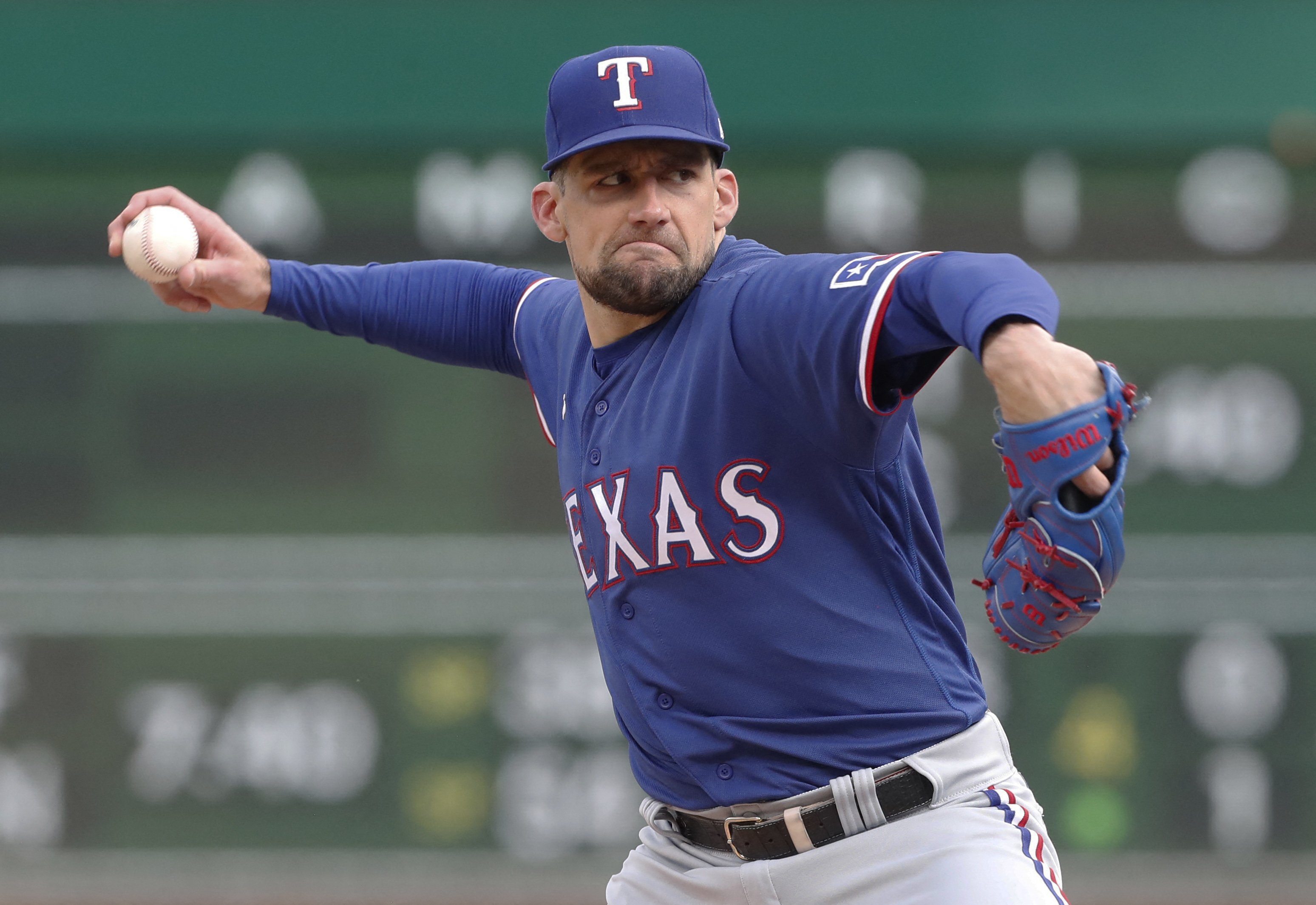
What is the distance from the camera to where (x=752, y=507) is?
2.18 m

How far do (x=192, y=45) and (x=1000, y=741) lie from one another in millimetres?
3957

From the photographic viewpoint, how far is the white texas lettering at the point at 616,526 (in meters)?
2.30

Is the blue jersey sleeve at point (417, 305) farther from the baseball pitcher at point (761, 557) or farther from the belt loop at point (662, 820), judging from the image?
the belt loop at point (662, 820)

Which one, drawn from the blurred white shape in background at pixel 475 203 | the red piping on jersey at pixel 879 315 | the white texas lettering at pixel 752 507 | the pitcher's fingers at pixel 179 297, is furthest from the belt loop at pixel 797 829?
the blurred white shape in background at pixel 475 203

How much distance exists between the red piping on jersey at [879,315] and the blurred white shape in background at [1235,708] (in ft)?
11.6

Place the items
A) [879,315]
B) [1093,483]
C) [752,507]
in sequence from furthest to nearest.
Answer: [752,507], [879,315], [1093,483]

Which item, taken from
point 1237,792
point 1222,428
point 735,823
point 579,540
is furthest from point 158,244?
point 1237,792

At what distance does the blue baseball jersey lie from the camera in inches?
83.6

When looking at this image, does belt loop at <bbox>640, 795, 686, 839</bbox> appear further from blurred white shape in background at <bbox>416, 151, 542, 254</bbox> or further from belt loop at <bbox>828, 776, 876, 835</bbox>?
blurred white shape in background at <bbox>416, 151, 542, 254</bbox>

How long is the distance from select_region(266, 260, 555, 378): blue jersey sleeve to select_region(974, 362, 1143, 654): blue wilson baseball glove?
138 centimetres

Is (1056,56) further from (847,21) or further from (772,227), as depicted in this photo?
(772,227)

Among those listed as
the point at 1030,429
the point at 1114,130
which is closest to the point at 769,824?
the point at 1030,429

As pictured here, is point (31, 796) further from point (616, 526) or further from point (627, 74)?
point (627, 74)

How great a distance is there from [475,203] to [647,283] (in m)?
2.93
